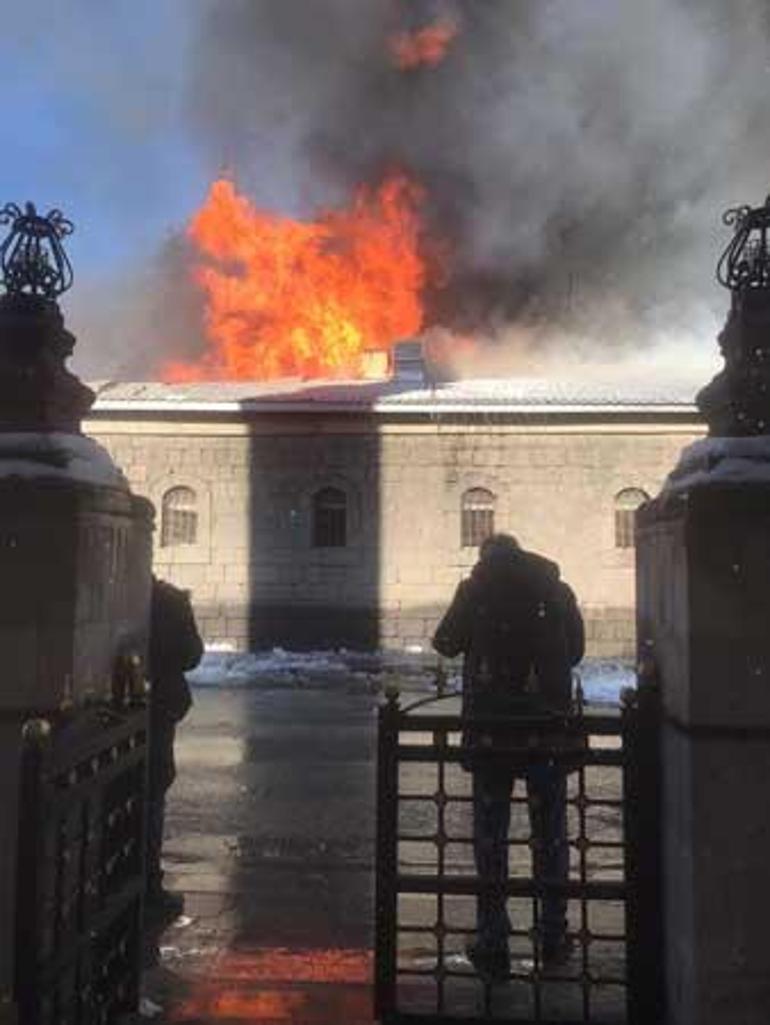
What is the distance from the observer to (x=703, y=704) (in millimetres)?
3400

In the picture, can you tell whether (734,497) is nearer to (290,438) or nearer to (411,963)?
A: (411,963)

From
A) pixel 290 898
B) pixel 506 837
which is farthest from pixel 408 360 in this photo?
pixel 506 837

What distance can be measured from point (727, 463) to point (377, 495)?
68.9 feet

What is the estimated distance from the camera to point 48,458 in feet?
12.1

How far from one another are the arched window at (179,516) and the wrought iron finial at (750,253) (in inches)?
852

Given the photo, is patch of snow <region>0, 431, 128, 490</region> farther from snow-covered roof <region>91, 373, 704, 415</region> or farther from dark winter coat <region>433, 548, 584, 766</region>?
snow-covered roof <region>91, 373, 704, 415</region>

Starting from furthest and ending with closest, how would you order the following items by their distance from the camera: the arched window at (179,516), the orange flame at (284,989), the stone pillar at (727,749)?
the arched window at (179,516)
the orange flame at (284,989)
the stone pillar at (727,749)

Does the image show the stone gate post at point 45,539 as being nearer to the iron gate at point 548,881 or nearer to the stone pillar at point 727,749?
the iron gate at point 548,881

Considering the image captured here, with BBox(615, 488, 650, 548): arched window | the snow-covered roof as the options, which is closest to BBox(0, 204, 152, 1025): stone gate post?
the snow-covered roof

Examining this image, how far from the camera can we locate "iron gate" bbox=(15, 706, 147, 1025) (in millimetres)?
2982

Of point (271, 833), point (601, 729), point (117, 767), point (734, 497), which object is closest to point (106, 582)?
point (117, 767)

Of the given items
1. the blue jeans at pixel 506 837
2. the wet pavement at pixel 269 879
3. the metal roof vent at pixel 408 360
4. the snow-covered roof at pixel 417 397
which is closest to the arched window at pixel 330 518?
the snow-covered roof at pixel 417 397

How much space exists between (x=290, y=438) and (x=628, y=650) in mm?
8917

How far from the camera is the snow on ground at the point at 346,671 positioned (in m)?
18.8
